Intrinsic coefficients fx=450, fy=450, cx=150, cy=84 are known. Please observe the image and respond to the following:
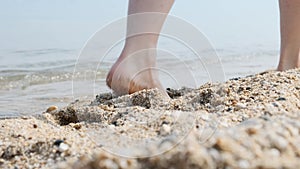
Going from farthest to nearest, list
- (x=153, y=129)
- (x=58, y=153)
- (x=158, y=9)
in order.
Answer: (x=158, y=9), (x=153, y=129), (x=58, y=153)

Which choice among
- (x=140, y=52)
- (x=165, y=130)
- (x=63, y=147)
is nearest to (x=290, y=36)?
(x=140, y=52)

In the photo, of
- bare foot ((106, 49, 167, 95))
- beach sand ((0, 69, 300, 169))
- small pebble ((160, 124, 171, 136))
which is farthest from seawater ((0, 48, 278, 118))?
small pebble ((160, 124, 171, 136))

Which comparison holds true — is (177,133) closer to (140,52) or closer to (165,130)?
(165,130)

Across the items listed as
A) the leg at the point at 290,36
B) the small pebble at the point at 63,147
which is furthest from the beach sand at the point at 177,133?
the leg at the point at 290,36

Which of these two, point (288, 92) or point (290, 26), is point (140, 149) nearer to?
point (288, 92)

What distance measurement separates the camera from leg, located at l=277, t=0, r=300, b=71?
2.68 meters

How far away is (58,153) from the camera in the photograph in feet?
4.15

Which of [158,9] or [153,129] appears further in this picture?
[158,9]

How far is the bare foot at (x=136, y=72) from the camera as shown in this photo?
2.35m

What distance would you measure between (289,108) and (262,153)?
69cm

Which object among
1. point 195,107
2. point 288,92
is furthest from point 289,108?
point 195,107

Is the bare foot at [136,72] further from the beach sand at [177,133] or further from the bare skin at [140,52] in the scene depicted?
the beach sand at [177,133]

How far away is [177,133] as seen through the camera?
1.19 meters

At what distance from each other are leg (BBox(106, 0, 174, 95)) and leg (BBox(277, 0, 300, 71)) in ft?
2.61
